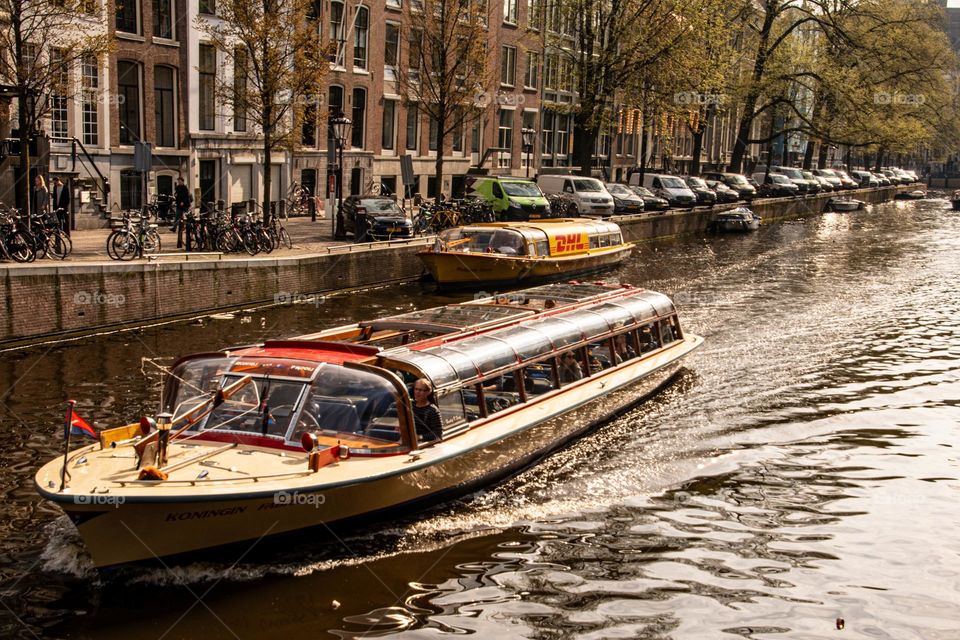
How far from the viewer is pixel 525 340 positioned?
1527cm

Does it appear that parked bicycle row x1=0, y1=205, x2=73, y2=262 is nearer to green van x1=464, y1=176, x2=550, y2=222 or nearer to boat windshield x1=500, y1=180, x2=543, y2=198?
green van x1=464, y1=176, x2=550, y2=222

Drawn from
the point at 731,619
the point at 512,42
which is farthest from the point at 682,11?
the point at 731,619

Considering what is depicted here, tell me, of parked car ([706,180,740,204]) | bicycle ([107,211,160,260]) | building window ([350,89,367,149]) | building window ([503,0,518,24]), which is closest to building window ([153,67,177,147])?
building window ([350,89,367,149])

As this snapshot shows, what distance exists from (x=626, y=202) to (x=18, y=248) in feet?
95.8

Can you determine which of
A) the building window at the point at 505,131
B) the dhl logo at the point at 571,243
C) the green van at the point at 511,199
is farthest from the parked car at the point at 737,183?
the dhl logo at the point at 571,243

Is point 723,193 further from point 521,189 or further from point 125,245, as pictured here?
point 125,245

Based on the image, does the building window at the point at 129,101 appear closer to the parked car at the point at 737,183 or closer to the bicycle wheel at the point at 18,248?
the bicycle wheel at the point at 18,248

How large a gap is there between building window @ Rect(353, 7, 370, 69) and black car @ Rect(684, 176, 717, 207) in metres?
19.4

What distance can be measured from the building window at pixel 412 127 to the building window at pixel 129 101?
51.2 ft

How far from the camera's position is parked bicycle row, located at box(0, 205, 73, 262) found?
22.0m

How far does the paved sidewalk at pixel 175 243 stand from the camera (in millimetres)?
24031

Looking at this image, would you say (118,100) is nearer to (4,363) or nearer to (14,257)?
(14,257)

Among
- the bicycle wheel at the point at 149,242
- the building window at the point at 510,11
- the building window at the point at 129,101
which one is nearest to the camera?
the bicycle wheel at the point at 149,242

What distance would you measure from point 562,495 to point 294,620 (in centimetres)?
469
